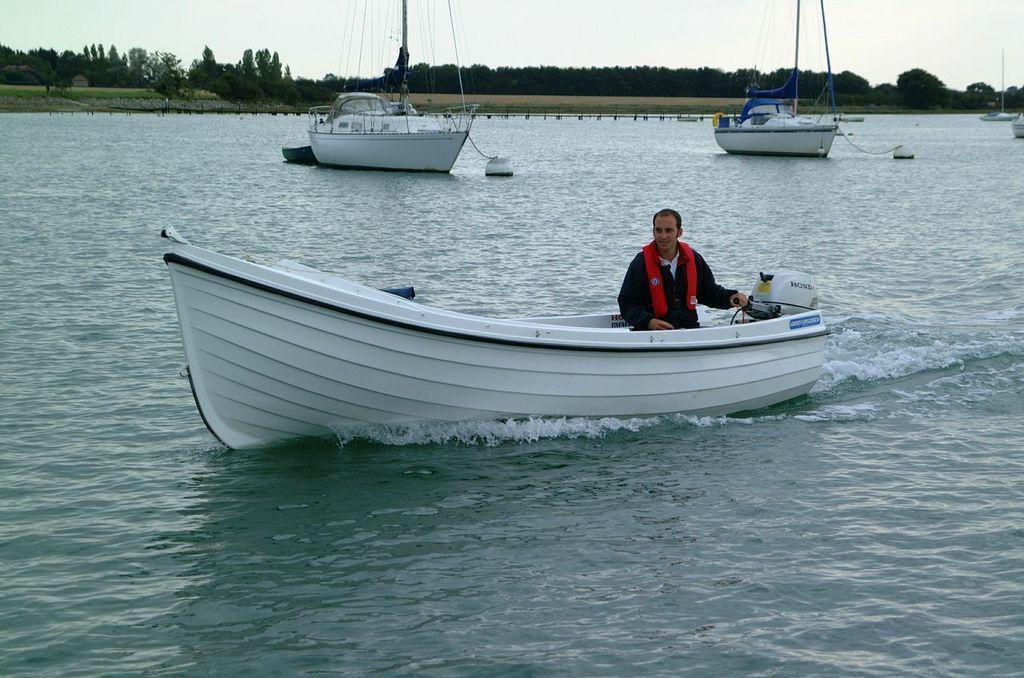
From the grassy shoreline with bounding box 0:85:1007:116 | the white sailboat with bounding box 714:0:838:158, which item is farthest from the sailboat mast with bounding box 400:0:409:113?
the grassy shoreline with bounding box 0:85:1007:116

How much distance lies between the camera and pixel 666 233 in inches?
412

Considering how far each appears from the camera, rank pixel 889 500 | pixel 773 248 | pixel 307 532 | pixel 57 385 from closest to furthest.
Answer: pixel 307 532, pixel 889 500, pixel 57 385, pixel 773 248

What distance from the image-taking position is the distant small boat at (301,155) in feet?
195

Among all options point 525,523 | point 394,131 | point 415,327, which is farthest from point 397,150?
point 525,523

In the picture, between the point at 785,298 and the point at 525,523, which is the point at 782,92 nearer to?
the point at 785,298

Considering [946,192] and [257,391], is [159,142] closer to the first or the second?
[946,192]

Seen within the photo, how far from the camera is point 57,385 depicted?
41.2 ft

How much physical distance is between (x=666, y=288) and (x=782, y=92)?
56635 mm

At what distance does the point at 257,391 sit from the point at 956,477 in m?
6.17

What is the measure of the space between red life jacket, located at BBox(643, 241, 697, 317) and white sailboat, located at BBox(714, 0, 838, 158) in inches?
2136

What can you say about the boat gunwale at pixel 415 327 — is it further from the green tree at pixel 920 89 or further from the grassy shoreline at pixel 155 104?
the green tree at pixel 920 89

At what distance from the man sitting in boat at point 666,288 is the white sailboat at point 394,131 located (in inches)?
1497

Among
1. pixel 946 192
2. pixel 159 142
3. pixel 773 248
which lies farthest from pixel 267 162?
pixel 773 248

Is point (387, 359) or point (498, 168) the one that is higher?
point (498, 168)
